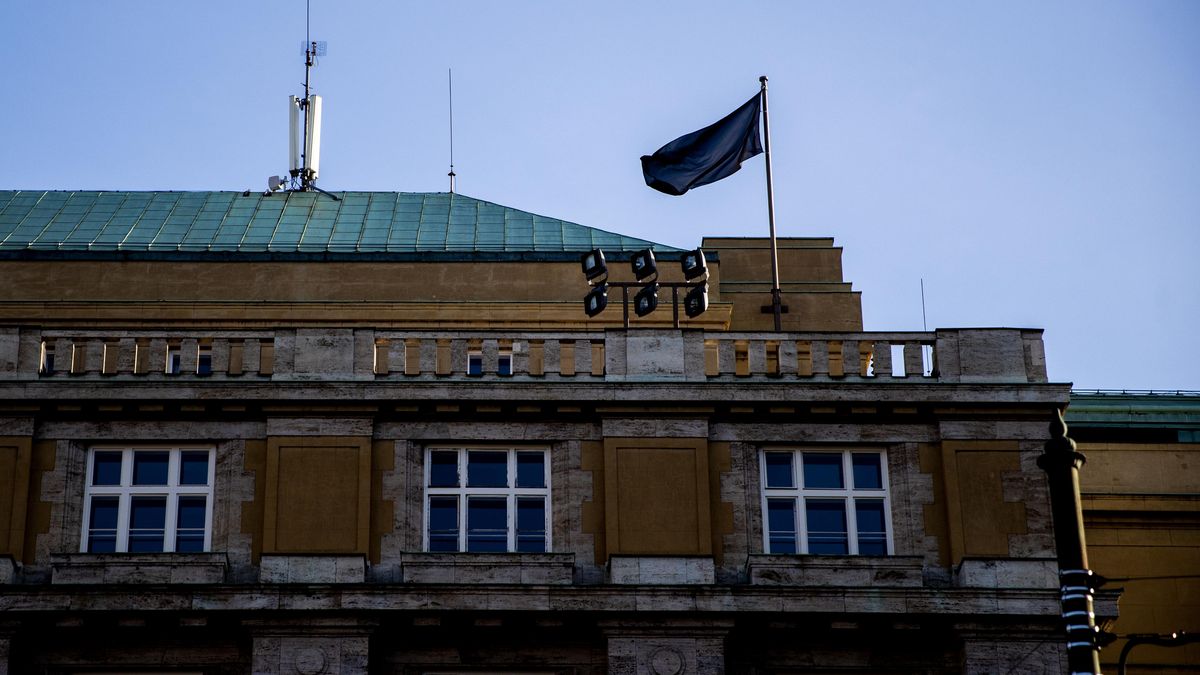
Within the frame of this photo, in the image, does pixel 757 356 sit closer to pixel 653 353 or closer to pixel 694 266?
pixel 653 353

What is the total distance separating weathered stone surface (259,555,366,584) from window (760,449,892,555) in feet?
22.3

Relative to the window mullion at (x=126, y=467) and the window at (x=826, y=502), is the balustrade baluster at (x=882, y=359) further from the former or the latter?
the window mullion at (x=126, y=467)

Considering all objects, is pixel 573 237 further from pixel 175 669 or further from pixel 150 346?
pixel 175 669

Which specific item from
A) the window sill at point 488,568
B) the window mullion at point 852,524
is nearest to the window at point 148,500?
the window sill at point 488,568

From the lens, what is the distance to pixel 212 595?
34.1m

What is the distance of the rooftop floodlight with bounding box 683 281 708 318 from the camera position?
126 ft

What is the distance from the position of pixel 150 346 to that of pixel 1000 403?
14.5 meters

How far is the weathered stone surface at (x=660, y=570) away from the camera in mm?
34562

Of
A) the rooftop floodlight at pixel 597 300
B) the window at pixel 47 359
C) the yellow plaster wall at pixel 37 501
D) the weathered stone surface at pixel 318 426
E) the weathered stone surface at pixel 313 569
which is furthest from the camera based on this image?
the rooftop floodlight at pixel 597 300

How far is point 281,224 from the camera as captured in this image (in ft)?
154

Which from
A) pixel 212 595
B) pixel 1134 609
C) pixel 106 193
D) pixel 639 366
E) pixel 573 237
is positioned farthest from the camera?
pixel 106 193

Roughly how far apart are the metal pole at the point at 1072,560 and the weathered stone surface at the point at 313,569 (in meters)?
14.2

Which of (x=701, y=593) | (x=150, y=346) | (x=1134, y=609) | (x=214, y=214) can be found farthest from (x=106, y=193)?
(x=1134, y=609)

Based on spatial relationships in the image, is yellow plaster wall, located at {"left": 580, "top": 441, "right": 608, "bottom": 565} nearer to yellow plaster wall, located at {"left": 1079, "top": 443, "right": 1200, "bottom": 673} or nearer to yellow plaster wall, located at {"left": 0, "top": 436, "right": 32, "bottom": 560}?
yellow plaster wall, located at {"left": 0, "top": 436, "right": 32, "bottom": 560}
